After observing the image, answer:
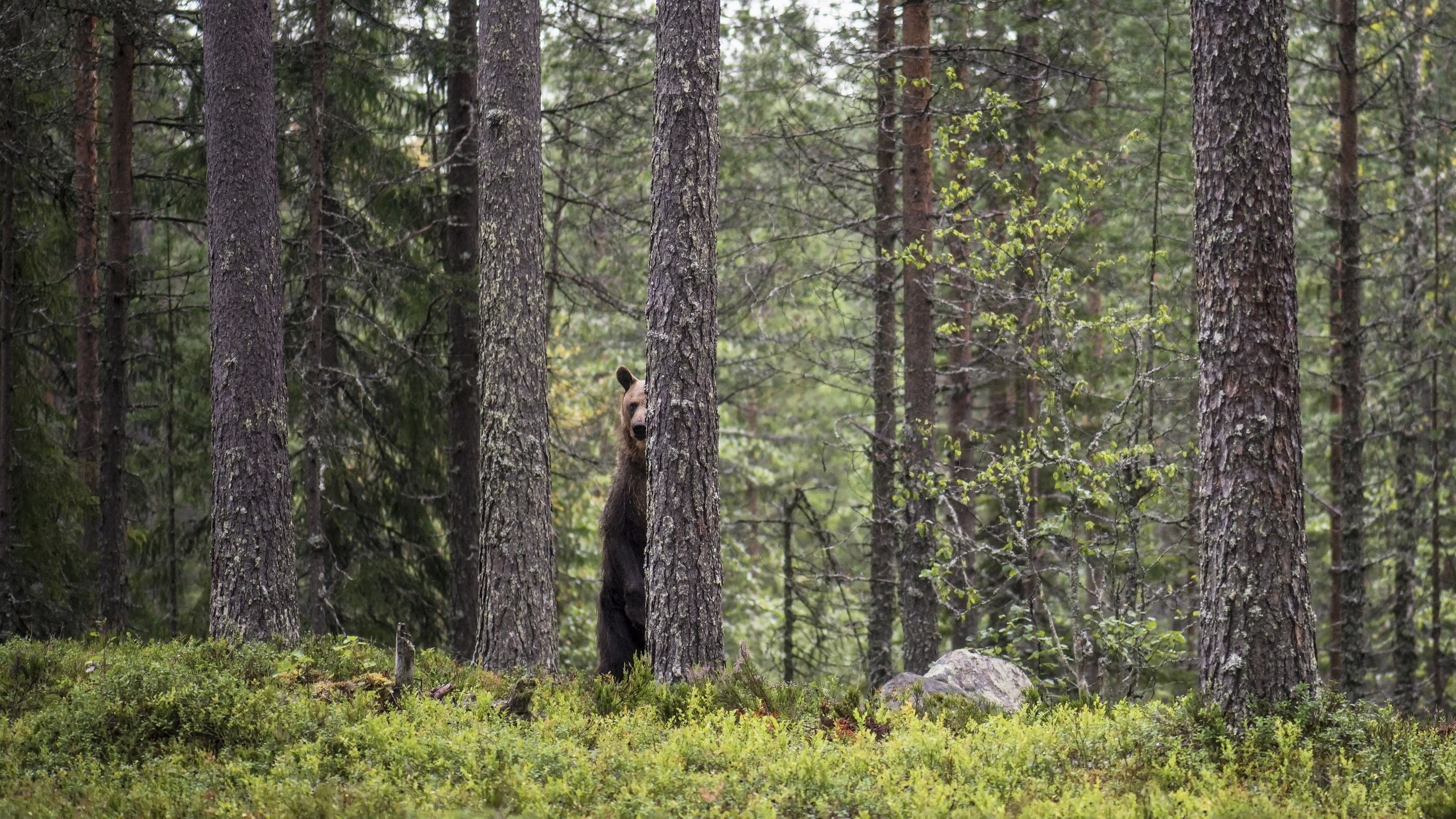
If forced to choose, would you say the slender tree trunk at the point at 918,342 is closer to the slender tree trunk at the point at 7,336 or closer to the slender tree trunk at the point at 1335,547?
the slender tree trunk at the point at 1335,547

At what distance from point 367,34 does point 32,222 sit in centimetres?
498

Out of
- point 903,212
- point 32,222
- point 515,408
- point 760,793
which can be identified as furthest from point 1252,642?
point 32,222

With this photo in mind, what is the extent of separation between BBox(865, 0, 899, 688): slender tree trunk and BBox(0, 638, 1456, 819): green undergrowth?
265 inches

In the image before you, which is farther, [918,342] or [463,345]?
[463,345]

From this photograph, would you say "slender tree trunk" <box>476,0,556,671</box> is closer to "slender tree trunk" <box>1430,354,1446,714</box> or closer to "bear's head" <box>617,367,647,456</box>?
"bear's head" <box>617,367,647,456</box>

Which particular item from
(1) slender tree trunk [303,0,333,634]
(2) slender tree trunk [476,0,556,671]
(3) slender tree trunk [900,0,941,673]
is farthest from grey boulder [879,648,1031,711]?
(1) slender tree trunk [303,0,333,634]

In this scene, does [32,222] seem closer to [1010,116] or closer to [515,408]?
[515,408]

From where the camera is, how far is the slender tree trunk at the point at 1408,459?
1549cm

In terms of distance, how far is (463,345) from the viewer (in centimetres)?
1544

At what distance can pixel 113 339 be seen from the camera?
13281 millimetres

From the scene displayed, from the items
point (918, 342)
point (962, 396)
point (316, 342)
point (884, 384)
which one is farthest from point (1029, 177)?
point (316, 342)

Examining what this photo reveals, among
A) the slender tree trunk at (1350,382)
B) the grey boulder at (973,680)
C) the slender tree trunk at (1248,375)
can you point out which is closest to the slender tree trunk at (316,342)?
the grey boulder at (973,680)

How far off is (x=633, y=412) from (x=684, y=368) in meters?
2.24

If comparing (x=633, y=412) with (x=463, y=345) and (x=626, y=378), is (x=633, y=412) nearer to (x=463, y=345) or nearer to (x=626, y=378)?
(x=626, y=378)
